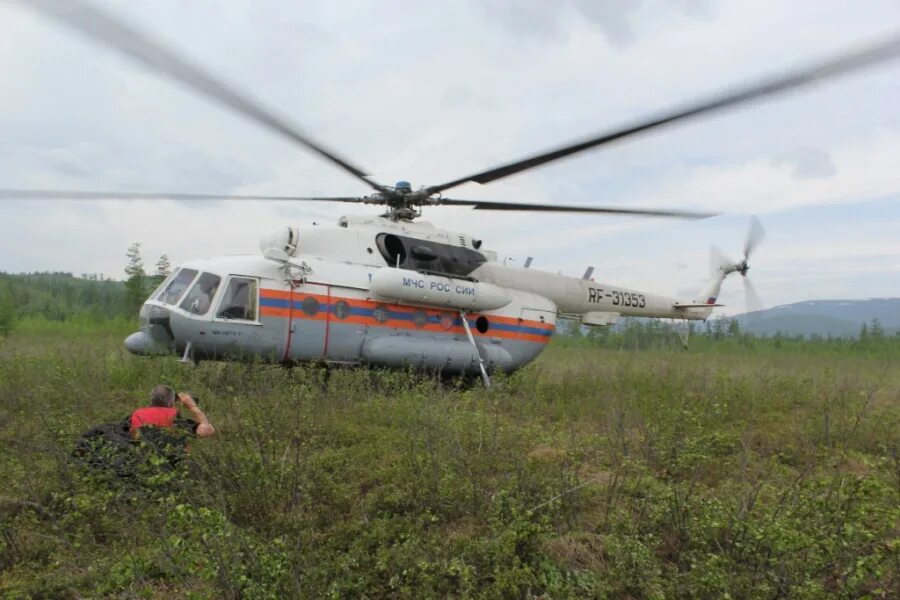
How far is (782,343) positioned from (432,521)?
37.1 meters

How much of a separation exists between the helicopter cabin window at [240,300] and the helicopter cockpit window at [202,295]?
A: 0.59 feet

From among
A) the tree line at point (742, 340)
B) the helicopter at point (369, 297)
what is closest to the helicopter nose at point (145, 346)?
the helicopter at point (369, 297)

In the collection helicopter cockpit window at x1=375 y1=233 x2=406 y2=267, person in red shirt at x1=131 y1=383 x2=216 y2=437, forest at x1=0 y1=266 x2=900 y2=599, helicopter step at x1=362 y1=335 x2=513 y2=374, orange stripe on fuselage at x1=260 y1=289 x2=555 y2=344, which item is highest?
helicopter cockpit window at x1=375 y1=233 x2=406 y2=267

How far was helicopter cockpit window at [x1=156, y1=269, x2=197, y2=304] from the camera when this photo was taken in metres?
8.33

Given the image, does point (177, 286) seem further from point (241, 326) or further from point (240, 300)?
point (241, 326)

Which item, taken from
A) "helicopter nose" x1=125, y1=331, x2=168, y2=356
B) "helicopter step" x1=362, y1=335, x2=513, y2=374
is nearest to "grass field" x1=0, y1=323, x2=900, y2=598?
"helicopter nose" x1=125, y1=331, x2=168, y2=356

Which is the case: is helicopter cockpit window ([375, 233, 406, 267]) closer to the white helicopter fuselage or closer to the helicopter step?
the white helicopter fuselage

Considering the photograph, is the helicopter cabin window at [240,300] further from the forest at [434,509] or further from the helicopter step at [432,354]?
the helicopter step at [432,354]

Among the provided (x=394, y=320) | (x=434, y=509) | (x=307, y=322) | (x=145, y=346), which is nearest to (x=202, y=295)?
(x=145, y=346)

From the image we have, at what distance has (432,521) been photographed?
4.09 m

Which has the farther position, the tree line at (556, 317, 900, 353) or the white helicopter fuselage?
the tree line at (556, 317, 900, 353)

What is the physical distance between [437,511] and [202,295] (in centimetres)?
562

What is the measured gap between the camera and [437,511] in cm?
437

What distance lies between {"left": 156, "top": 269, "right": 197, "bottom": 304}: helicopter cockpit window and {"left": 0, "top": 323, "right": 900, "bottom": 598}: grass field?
1914mm
